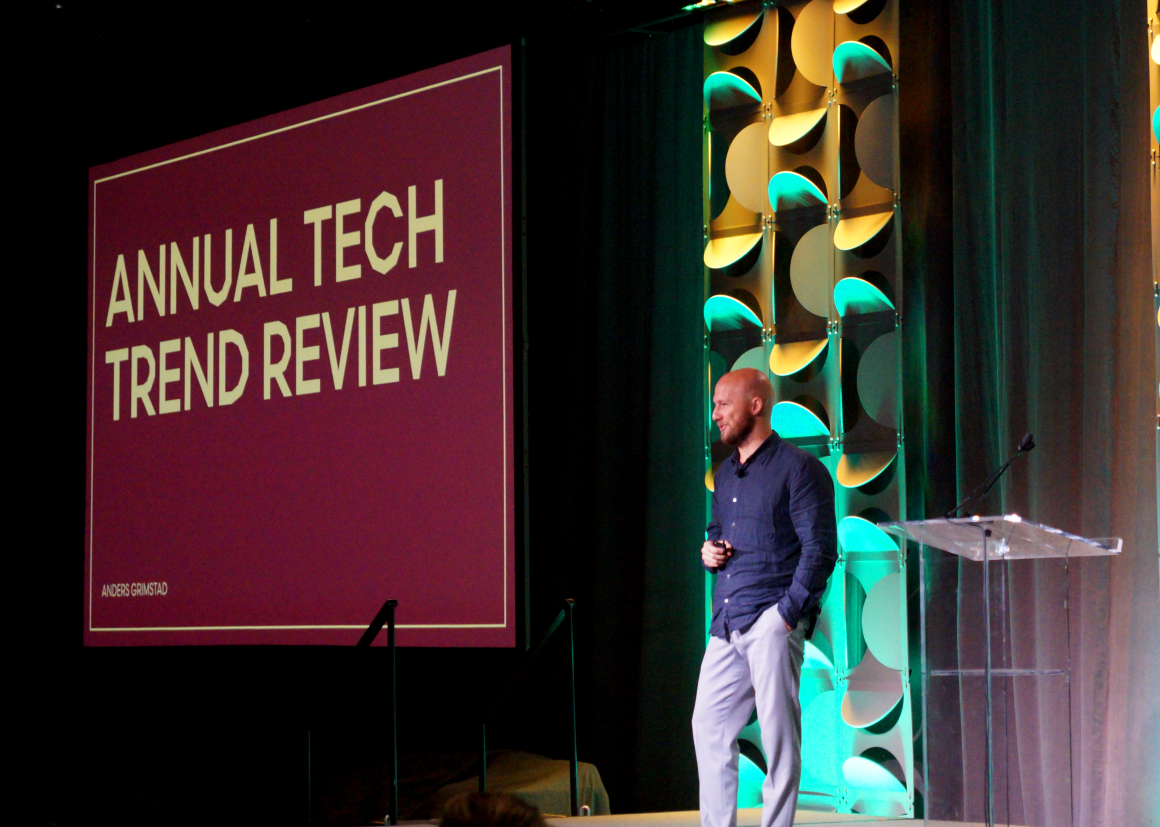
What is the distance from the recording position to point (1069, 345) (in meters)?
4.02

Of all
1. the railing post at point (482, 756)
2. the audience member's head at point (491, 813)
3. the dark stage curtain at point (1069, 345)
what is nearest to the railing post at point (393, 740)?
the railing post at point (482, 756)

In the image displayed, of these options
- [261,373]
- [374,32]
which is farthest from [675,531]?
[374,32]

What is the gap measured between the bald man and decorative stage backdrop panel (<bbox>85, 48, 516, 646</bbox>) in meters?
1.53

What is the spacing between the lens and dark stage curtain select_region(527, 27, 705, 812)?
16.8 ft

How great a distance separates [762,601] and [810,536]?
21cm

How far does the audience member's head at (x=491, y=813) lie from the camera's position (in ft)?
3.49

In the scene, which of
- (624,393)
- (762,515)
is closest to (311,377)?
(624,393)

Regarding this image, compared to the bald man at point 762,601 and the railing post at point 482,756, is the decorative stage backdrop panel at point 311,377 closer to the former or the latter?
the railing post at point 482,756

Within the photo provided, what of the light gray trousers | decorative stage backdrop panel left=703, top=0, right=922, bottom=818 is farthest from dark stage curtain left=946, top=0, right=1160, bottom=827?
the light gray trousers

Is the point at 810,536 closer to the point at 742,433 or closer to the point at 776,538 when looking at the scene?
the point at 776,538

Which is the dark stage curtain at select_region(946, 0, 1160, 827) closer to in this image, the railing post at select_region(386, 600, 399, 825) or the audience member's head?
the railing post at select_region(386, 600, 399, 825)

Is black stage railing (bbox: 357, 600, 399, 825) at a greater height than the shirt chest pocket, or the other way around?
the shirt chest pocket

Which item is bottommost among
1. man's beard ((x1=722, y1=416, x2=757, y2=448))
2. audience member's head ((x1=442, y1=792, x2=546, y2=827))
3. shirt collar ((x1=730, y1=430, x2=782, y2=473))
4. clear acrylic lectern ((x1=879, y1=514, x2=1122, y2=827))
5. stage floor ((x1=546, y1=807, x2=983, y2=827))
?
stage floor ((x1=546, y1=807, x2=983, y2=827))

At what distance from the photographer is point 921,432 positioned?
14.2ft
